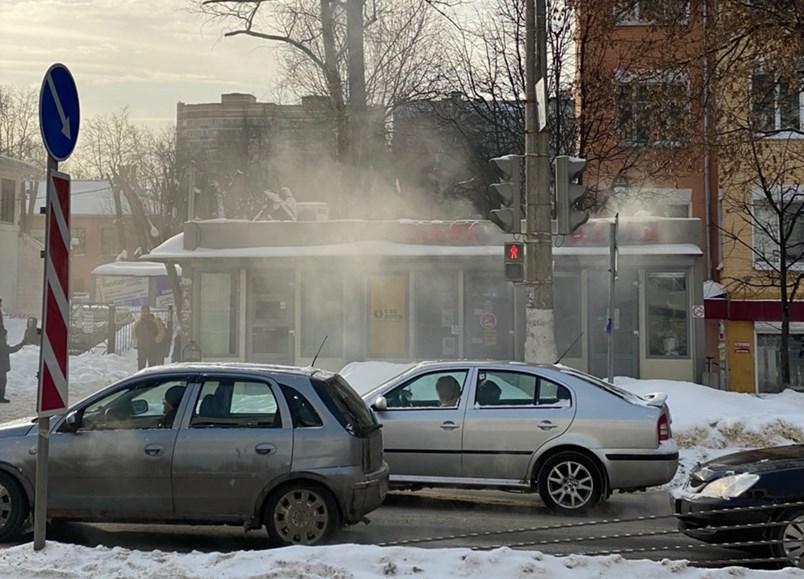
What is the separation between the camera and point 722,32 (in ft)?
34.7

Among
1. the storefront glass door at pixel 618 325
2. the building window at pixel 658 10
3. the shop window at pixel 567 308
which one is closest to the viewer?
the building window at pixel 658 10

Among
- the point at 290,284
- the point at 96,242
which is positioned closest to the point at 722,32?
the point at 290,284

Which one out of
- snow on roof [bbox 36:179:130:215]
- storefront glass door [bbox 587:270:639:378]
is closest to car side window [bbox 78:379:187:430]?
storefront glass door [bbox 587:270:639:378]

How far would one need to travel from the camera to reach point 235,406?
24.6 feet

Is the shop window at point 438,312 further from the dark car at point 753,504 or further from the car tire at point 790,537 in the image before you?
the car tire at point 790,537

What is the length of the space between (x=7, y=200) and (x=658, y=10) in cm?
3940

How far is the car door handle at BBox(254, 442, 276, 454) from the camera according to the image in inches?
285

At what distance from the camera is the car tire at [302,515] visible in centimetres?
718

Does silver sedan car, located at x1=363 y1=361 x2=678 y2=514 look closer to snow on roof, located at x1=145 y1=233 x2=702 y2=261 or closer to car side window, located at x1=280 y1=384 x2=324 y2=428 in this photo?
car side window, located at x1=280 y1=384 x2=324 y2=428

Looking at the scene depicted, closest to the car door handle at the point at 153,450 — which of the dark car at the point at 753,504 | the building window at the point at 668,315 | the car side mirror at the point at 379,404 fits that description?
the car side mirror at the point at 379,404

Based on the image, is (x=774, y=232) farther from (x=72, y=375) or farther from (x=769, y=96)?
(x=72, y=375)

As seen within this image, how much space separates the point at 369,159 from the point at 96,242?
4728cm

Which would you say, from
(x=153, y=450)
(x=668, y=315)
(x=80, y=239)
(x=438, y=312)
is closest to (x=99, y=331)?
(x=438, y=312)

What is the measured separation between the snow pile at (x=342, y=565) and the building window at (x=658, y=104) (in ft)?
22.8
